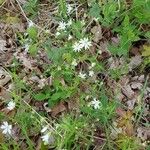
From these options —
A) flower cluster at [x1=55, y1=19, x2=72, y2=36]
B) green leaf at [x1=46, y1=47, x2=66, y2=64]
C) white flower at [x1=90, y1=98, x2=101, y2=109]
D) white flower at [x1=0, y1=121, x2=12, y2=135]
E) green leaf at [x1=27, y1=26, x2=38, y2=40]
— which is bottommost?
white flower at [x1=90, y1=98, x2=101, y2=109]

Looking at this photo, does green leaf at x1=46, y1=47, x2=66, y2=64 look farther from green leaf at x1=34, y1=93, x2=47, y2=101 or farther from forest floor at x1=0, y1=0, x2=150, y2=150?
green leaf at x1=34, y1=93, x2=47, y2=101

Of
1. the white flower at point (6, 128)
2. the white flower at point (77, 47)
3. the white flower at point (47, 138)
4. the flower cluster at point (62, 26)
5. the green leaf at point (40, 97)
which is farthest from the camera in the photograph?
the flower cluster at point (62, 26)

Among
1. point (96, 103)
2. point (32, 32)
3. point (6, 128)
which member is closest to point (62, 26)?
point (32, 32)

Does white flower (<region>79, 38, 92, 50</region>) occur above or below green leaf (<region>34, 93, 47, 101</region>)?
above

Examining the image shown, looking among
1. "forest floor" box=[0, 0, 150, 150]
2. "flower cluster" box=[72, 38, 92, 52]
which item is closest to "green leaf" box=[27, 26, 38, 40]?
"forest floor" box=[0, 0, 150, 150]

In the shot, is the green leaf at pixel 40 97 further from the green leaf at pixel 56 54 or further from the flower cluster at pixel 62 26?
the flower cluster at pixel 62 26

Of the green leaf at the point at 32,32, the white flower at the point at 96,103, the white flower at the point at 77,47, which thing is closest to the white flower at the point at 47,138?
the white flower at the point at 96,103

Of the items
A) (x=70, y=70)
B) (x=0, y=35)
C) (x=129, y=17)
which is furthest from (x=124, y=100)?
(x=0, y=35)

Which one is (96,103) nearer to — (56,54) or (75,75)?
(75,75)
